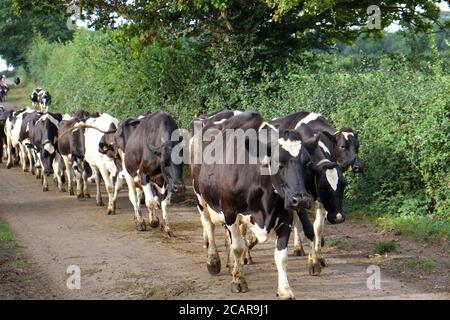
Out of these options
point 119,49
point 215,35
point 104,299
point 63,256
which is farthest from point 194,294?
point 119,49

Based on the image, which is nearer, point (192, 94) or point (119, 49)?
point (192, 94)

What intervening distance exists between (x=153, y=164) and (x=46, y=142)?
719 centimetres

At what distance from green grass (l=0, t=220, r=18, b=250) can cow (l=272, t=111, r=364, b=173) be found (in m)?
4.49

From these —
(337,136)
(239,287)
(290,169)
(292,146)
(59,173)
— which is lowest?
(239,287)

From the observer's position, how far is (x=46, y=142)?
18359 millimetres

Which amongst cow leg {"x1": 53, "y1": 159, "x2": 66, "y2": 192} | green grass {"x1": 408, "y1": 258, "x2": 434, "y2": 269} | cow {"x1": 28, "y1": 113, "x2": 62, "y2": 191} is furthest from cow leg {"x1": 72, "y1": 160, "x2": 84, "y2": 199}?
green grass {"x1": 408, "y1": 258, "x2": 434, "y2": 269}

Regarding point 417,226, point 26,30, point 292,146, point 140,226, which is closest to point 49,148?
point 140,226

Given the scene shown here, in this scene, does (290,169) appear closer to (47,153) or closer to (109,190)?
(109,190)

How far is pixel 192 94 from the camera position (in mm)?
19656

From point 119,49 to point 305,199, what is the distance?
1577 cm

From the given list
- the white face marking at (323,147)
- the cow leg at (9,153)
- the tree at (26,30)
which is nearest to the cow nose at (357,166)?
the white face marking at (323,147)

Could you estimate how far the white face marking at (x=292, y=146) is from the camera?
7633 millimetres
